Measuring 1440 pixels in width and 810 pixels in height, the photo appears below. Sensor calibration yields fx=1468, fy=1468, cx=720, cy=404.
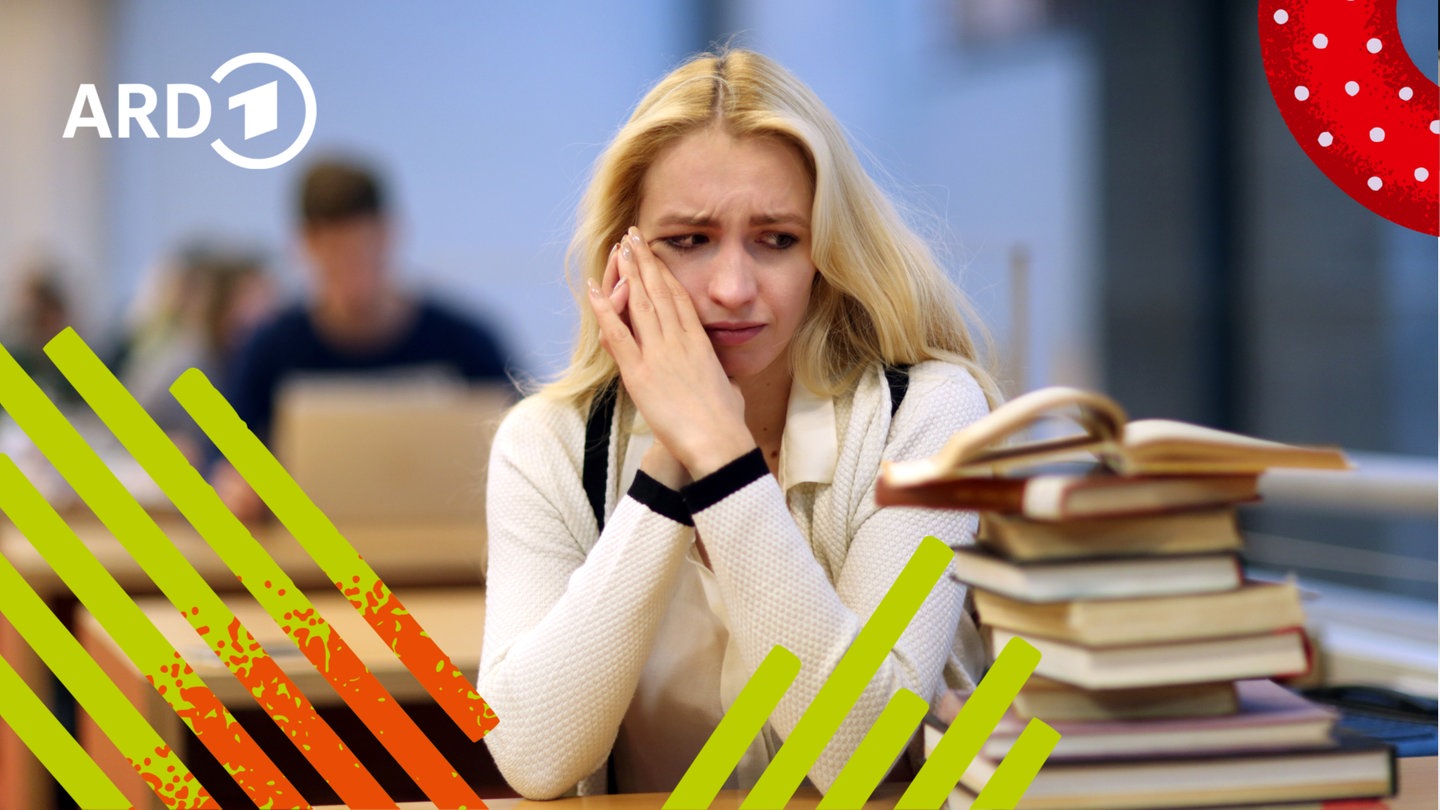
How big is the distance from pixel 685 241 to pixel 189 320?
481 centimetres

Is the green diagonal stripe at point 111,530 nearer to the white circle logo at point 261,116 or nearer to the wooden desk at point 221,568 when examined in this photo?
the white circle logo at point 261,116

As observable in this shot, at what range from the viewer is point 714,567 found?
3.57 ft

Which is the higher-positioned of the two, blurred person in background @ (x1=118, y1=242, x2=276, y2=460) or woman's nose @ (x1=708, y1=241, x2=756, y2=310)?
Answer: woman's nose @ (x1=708, y1=241, x2=756, y2=310)

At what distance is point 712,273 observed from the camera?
49.2 inches

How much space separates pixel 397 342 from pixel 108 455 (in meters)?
1.56

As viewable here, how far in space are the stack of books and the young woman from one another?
28 centimetres

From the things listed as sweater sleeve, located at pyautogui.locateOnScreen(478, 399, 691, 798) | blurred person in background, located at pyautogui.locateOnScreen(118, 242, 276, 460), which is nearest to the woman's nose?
sweater sleeve, located at pyautogui.locateOnScreen(478, 399, 691, 798)

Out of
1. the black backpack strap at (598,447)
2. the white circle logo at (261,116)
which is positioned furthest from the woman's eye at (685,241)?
the white circle logo at (261,116)

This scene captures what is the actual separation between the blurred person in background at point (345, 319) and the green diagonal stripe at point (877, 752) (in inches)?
104

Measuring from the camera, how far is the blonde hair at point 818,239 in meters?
1.31

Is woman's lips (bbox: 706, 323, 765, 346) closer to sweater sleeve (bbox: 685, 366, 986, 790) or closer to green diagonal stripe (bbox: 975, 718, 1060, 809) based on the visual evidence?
sweater sleeve (bbox: 685, 366, 986, 790)

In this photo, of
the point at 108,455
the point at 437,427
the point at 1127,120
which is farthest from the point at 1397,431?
the point at 108,455

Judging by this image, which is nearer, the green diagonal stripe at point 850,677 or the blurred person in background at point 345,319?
the green diagonal stripe at point 850,677

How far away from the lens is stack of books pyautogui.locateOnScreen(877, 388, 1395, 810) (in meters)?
0.79
